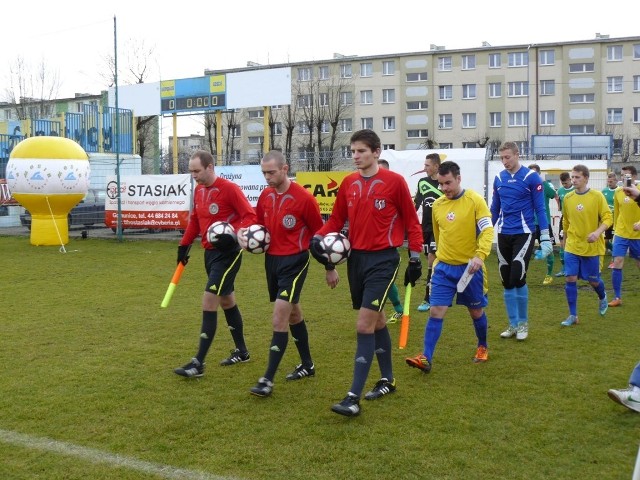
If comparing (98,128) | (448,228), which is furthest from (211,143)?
(448,228)

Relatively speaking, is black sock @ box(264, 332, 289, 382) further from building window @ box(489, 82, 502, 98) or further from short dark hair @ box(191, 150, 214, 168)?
building window @ box(489, 82, 502, 98)

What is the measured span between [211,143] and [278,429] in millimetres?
55793

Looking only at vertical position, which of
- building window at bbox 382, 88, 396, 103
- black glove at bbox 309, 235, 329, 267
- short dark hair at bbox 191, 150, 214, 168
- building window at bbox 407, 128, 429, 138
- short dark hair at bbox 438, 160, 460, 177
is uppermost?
building window at bbox 382, 88, 396, 103

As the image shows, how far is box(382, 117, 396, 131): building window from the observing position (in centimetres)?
6806

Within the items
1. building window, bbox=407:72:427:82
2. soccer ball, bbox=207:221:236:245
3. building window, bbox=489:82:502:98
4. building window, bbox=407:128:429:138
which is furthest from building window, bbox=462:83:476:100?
soccer ball, bbox=207:221:236:245

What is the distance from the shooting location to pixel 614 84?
62656 mm

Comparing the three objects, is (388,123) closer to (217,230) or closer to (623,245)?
(623,245)

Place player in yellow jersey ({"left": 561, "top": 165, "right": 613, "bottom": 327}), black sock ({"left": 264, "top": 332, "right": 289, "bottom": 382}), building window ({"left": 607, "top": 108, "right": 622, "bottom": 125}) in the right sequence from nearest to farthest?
black sock ({"left": 264, "top": 332, "right": 289, "bottom": 382}) → player in yellow jersey ({"left": 561, "top": 165, "right": 613, "bottom": 327}) → building window ({"left": 607, "top": 108, "right": 622, "bottom": 125})

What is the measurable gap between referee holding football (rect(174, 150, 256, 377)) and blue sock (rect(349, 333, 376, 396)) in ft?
5.23

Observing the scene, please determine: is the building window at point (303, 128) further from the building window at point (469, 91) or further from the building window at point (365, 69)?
the building window at point (469, 91)

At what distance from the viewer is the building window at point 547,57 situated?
6384cm

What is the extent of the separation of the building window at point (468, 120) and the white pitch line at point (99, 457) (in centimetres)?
6380

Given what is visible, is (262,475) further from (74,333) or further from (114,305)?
(114,305)

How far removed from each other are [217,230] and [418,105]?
63.2m
